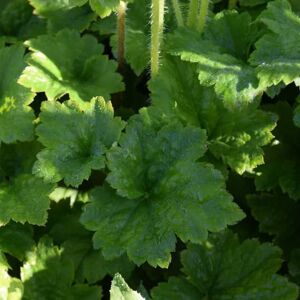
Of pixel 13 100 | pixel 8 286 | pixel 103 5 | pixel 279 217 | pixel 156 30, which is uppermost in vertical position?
pixel 103 5

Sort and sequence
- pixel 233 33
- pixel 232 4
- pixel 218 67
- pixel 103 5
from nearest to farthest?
pixel 103 5 → pixel 218 67 → pixel 233 33 → pixel 232 4

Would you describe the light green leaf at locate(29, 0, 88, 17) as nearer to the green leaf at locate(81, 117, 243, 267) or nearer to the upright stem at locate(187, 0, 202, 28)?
the upright stem at locate(187, 0, 202, 28)

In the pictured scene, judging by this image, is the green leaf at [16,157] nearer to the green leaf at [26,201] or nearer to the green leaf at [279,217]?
the green leaf at [26,201]

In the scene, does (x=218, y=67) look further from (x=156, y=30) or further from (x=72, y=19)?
(x=72, y=19)

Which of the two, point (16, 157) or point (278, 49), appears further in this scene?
point (16, 157)

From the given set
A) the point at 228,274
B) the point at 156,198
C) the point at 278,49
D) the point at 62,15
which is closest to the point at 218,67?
the point at 278,49

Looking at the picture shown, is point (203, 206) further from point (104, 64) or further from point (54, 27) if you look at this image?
point (54, 27)

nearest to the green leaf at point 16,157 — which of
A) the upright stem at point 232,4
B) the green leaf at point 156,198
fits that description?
the green leaf at point 156,198

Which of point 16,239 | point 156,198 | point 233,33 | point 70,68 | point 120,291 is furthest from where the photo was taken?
point 70,68
